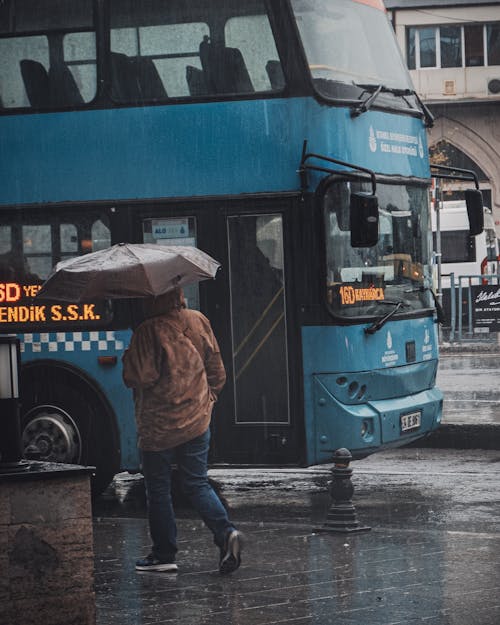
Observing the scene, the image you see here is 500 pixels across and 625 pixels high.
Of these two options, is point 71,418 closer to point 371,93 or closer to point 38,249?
point 38,249

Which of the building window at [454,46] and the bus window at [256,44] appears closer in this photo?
the bus window at [256,44]

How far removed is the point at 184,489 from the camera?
8.81 m

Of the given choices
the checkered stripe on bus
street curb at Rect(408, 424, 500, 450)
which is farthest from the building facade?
the checkered stripe on bus

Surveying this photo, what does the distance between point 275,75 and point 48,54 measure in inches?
75.3

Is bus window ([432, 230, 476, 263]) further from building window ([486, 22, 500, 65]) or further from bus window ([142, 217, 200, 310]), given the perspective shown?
bus window ([142, 217, 200, 310])

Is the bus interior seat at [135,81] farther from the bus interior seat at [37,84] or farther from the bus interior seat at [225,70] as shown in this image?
the bus interior seat at [37,84]

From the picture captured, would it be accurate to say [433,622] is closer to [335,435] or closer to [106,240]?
[335,435]

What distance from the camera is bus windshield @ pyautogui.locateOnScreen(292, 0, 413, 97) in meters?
11.5

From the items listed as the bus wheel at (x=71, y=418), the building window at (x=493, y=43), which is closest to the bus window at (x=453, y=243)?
the building window at (x=493, y=43)

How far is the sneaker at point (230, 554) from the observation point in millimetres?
8609

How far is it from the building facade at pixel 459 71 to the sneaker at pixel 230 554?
46377mm

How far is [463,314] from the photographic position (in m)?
28.1

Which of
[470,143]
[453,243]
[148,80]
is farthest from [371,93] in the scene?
[470,143]

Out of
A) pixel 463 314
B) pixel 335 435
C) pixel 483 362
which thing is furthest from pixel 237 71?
pixel 463 314
